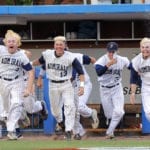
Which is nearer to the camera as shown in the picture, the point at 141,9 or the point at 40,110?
the point at 40,110

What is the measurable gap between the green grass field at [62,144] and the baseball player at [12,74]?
0.46 meters

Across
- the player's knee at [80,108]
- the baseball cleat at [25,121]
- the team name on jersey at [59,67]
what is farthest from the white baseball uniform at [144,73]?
the baseball cleat at [25,121]

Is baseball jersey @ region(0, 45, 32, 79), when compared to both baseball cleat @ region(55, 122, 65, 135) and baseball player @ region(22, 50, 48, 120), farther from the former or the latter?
baseball cleat @ region(55, 122, 65, 135)

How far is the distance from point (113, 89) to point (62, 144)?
83.5 inches

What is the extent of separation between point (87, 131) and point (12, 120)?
2.47 meters

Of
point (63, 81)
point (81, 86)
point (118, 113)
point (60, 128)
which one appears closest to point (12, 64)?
point (63, 81)

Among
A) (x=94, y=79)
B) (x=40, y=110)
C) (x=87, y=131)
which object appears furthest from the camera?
(x=94, y=79)

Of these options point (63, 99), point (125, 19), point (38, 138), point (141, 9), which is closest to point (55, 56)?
point (63, 99)

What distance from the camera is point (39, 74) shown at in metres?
15.1

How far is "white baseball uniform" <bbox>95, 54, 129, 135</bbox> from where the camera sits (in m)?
14.8

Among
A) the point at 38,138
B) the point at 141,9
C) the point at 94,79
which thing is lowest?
the point at 38,138

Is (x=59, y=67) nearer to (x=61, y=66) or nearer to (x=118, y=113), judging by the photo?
(x=61, y=66)

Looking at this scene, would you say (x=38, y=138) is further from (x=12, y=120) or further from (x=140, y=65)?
(x=140, y=65)

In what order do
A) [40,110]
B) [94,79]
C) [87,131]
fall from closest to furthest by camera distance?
[40,110]
[87,131]
[94,79]
